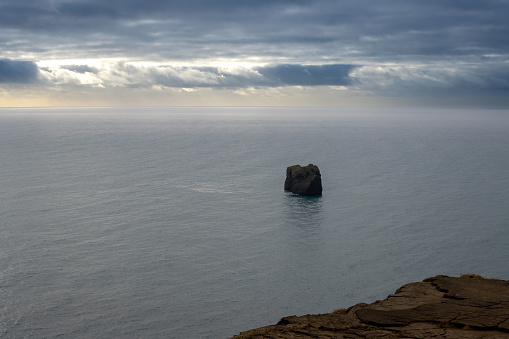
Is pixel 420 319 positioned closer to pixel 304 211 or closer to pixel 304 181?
pixel 304 211

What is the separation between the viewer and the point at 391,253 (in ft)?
243

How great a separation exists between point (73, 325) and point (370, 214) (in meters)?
64.2

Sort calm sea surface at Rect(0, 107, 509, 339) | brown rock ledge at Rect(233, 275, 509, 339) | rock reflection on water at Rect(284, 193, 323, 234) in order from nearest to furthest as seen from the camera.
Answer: brown rock ledge at Rect(233, 275, 509, 339) < calm sea surface at Rect(0, 107, 509, 339) < rock reflection on water at Rect(284, 193, 323, 234)

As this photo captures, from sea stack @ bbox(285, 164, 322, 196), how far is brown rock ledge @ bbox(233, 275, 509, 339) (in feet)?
267

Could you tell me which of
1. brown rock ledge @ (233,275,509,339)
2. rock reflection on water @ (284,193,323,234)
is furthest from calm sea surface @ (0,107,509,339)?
brown rock ledge @ (233,275,509,339)

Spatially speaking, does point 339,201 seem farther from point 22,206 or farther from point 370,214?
point 22,206

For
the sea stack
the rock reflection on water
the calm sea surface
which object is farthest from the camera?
the sea stack

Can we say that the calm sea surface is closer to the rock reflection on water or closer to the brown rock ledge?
the rock reflection on water

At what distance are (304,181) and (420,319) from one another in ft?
288

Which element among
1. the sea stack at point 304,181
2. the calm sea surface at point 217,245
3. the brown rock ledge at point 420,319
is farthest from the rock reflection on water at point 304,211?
the brown rock ledge at point 420,319

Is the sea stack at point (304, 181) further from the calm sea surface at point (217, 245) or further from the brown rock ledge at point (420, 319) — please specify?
the brown rock ledge at point (420, 319)

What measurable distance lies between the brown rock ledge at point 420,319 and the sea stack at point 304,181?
81431 millimetres

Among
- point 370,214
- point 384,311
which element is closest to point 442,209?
point 370,214

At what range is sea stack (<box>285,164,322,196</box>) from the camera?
371 feet
